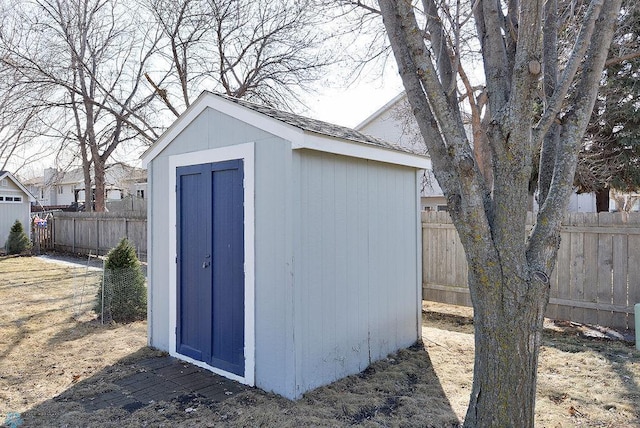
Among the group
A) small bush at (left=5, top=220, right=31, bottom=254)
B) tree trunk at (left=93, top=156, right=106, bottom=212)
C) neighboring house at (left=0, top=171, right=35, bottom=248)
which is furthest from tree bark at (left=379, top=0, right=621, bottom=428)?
neighboring house at (left=0, top=171, right=35, bottom=248)

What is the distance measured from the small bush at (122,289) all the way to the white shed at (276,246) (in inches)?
61.4

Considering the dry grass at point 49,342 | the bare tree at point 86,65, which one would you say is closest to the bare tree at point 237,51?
the bare tree at point 86,65

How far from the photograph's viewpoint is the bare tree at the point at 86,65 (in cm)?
1147

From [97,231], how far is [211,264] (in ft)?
39.2

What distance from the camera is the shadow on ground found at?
3189 mm

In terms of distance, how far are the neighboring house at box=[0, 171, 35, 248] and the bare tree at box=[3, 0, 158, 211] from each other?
2716 mm

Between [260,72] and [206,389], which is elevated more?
[260,72]

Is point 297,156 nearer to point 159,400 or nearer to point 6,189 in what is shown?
point 159,400

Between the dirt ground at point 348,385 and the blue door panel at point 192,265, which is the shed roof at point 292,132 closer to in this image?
the blue door panel at point 192,265

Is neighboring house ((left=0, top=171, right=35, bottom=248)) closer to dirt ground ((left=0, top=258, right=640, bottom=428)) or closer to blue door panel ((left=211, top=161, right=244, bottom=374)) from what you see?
dirt ground ((left=0, top=258, right=640, bottom=428))

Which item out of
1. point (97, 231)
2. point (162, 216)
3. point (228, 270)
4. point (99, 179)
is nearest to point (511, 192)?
point (228, 270)

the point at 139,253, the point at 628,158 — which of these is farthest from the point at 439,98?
the point at 139,253

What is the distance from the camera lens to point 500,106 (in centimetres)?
284

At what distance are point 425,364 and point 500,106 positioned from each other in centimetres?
269
